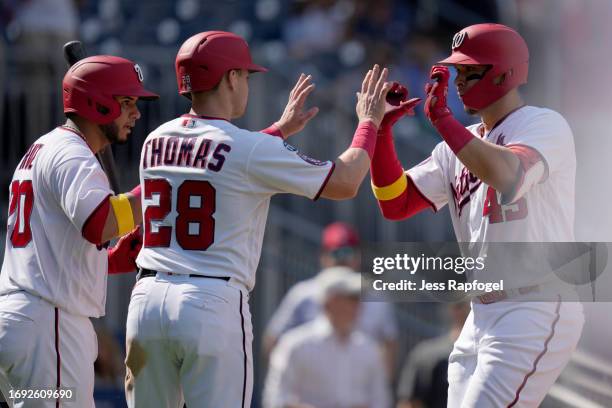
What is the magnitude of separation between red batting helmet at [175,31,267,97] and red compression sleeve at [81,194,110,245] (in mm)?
602

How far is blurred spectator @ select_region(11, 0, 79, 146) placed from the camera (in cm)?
976

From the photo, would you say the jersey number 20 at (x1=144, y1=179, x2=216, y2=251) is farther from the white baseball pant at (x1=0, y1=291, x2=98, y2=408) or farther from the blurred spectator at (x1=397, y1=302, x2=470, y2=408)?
the blurred spectator at (x1=397, y1=302, x2=470, y2=408)

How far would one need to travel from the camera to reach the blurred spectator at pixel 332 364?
782 cm

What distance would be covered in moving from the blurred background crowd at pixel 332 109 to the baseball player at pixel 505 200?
123 cm

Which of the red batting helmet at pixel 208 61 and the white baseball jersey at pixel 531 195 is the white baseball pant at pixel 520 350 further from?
the red batting helmet at pixel 208 61

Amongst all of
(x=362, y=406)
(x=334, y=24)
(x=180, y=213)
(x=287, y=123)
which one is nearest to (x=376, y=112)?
(x=287, y=123)

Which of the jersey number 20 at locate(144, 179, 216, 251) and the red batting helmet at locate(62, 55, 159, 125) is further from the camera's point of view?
the red batting helmet at locate(62, 55, 159, 125)

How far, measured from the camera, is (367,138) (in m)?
5.17

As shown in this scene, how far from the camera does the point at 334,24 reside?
39.9 feet

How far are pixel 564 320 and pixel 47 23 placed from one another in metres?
6.34

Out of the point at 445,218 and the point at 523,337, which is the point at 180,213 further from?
the point at 445,218

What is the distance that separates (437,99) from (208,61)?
98cm

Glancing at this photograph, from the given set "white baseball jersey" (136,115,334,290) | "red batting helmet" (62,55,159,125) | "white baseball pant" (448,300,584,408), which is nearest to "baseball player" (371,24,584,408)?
"white baseball pant" (448,300,584,408)

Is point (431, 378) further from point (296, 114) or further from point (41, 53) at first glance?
point (41, 53)
